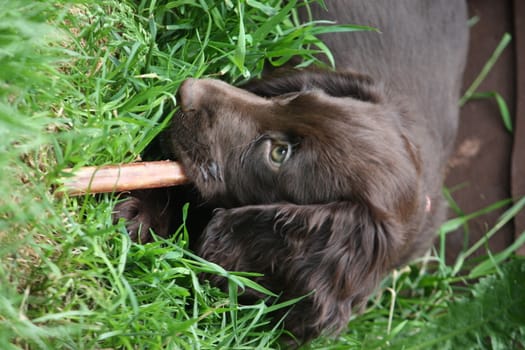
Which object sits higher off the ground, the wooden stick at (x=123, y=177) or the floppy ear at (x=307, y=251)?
the wooden stick at (x=123, y=177)

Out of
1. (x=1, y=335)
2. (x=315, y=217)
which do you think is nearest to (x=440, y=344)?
(x=315, y=217)

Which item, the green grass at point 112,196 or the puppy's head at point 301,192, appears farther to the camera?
the puppy's head at point 301,192

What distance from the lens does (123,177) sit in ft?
6.43

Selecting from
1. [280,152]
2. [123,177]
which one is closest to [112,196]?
[123,177]

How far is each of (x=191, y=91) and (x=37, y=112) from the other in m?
0.58

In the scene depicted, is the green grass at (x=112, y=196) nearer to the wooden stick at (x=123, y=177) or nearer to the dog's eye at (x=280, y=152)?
the wooden stick at (x=123, y=177)

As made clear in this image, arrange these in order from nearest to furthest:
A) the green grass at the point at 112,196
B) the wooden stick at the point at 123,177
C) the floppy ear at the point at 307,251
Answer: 1. the green grass at the point at 112,196
2. the wooden stick at the point at 123,177
3. the floppy ear at the point at 307,251

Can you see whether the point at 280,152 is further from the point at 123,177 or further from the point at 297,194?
the point at 123,177

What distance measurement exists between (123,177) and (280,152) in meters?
0.53

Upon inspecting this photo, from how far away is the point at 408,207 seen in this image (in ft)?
7.42

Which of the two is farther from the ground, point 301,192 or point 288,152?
point 288,152

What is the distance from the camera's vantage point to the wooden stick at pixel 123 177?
184 centimetres

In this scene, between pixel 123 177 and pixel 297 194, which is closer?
pixel 123 177

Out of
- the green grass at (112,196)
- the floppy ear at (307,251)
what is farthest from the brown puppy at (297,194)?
the green grass at (112,196)
